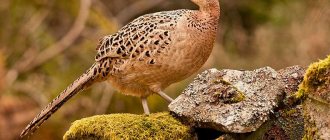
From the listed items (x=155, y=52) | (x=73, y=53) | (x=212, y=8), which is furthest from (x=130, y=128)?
(x=73, y=53)

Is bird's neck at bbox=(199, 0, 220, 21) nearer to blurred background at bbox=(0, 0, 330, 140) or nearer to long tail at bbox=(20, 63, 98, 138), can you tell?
long tail at bbox=(20, 63, 98, 138)

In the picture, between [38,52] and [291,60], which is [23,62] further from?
[291,60]

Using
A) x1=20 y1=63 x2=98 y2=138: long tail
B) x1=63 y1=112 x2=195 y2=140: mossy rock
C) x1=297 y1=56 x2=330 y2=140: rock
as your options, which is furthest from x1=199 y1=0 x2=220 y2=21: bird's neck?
x1=297 y1=56 x2=330 y2=140: rock

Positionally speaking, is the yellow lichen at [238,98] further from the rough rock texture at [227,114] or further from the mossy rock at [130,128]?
the mossy rock at [130,128]

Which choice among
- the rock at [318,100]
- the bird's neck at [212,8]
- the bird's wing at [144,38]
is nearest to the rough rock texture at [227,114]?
the rock at [318,100]

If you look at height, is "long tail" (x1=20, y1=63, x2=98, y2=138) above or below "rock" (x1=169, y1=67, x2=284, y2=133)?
above
